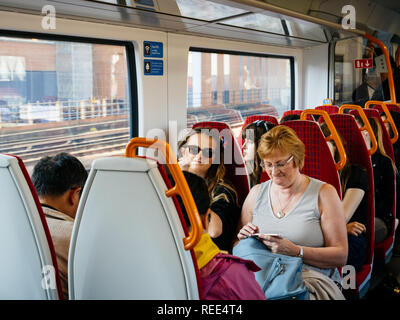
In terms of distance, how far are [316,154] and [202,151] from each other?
687mm

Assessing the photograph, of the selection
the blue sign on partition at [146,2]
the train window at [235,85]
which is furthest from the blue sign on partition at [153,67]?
the blue sign on partition at [146,2]

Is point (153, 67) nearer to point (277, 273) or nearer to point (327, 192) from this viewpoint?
point (327, 192)

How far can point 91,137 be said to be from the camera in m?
3.43

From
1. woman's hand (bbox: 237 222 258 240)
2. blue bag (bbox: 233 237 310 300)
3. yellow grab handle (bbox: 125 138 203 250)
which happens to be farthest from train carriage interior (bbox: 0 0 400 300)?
blue bag (bbox: 233 237 310 300)

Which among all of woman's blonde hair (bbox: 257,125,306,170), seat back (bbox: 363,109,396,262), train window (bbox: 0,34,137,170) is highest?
train window (bbox: 0,34,137,170)

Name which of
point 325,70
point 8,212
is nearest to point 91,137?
point 8,212

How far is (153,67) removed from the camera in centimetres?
356

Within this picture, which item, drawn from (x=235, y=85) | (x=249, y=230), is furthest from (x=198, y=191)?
(x=235, y=85)

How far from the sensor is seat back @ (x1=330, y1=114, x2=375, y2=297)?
232 cm

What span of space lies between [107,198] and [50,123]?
2.24 metres

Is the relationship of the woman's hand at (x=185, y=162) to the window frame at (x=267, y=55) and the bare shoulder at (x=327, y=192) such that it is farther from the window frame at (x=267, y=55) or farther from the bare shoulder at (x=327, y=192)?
the window frame at (x=267, y=55)

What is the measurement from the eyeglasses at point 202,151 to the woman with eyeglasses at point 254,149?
0.28 m

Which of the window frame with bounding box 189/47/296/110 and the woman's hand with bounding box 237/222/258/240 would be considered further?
the window frame with bounding box 189/47/296/110

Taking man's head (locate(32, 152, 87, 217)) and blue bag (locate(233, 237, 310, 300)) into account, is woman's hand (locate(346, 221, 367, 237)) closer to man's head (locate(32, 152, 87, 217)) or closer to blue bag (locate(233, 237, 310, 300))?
blue bag (locate(233, 237, 310, 300))
